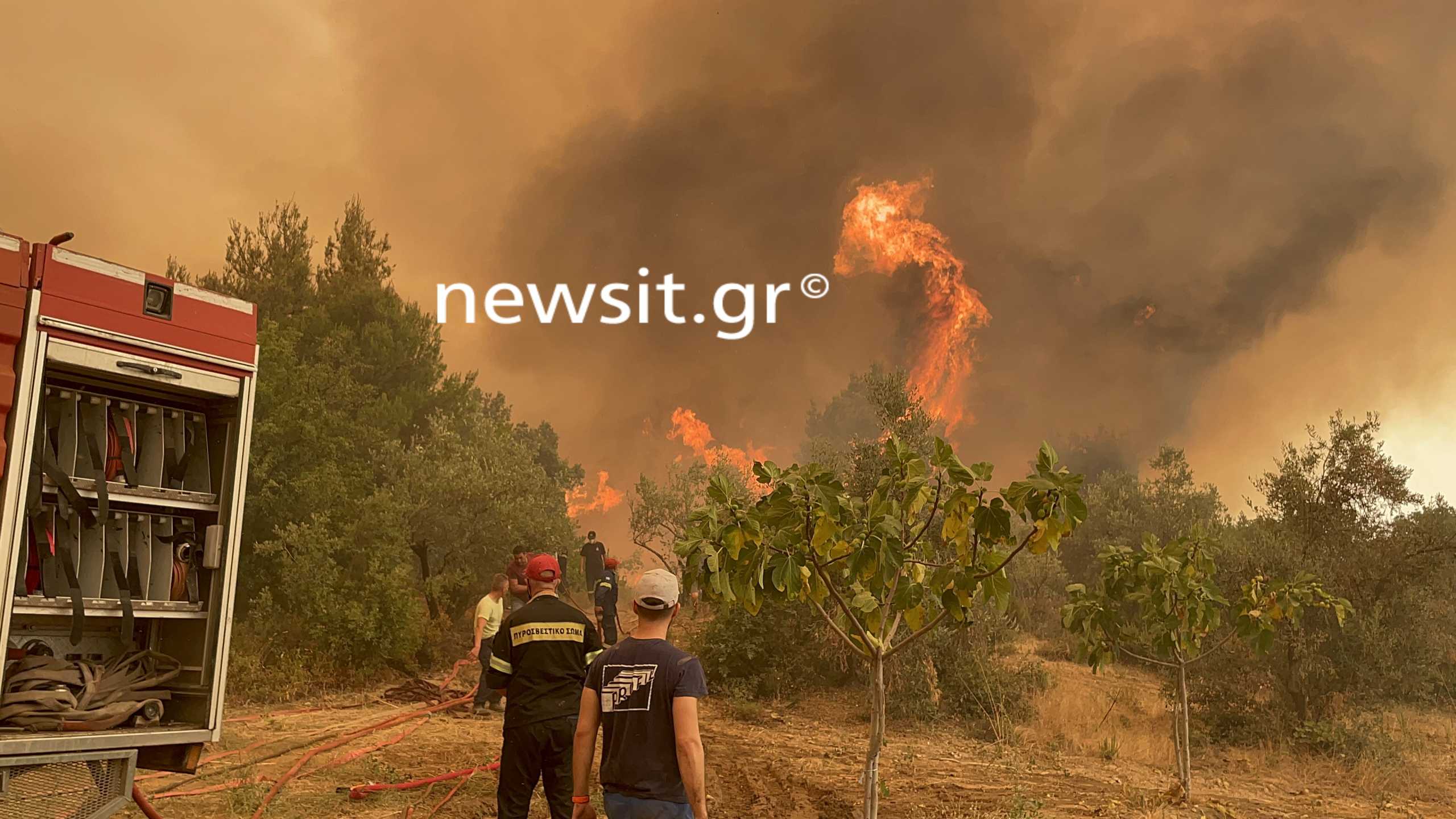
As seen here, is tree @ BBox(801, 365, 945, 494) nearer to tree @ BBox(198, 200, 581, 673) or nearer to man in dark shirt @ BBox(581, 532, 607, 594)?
man in dark shirt @ BBox(581, 532, 607, 594)

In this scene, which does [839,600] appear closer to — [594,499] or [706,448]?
[594,499]

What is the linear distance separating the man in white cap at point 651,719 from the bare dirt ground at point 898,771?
5522mm

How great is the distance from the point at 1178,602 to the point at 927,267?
315 ft

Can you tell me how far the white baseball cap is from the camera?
15.9 ft

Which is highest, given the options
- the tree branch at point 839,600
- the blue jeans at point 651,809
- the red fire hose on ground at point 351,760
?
the tree branch at point 839,600

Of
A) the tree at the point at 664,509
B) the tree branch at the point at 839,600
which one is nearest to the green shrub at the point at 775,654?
the tree branch at the point at 839,600

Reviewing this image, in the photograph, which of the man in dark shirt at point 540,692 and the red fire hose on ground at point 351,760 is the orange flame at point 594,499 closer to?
the red fire hose on ground at point 351,760

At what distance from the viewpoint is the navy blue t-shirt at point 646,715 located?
4.68m

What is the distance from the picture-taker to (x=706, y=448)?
65.8 meters

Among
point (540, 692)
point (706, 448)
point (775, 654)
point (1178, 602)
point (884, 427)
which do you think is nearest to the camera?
point (540, 692)

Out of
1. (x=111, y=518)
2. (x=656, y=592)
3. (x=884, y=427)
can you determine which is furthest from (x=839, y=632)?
(x=884, y=427)

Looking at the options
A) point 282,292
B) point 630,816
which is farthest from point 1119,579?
point 282,292

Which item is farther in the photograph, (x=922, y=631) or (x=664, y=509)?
(x=664, y=509)

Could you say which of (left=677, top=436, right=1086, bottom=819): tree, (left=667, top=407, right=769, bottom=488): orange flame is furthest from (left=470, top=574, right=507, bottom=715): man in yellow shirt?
(left=677, top=436, right=1086, bottom=819): tree
